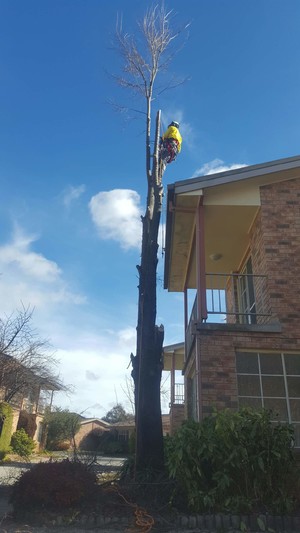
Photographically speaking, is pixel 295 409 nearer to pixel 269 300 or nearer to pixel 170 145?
pixel 269 300

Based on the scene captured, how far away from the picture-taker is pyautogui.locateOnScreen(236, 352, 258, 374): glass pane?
8.07 metres

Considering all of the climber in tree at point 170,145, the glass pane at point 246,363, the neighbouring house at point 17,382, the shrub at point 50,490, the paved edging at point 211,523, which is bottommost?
the paved edging at point 211,523

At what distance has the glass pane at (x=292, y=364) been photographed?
8109 millimetres

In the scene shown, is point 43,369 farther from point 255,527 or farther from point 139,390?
point 255,527

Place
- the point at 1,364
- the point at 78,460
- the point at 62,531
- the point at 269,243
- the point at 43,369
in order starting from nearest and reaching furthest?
the point at 62,531, the point at 78,460, the point at 269,243, the point at 1,364, the point at 43,369

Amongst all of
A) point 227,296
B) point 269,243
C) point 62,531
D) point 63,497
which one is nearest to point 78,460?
point 63,497

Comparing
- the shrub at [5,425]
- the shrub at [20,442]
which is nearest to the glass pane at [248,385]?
the shrub at [5,425]

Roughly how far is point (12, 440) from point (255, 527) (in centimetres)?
2069

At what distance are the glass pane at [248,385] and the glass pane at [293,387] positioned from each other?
549 mm

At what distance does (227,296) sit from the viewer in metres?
14.0

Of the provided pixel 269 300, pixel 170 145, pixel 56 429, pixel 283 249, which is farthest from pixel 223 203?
pixel 56 429

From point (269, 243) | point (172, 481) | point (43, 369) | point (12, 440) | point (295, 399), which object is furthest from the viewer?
point (12, 440)

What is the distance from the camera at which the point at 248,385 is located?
26.4 ft

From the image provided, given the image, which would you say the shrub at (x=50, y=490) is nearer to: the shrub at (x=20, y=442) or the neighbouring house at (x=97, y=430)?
the shrub at (x=20, y=442)
